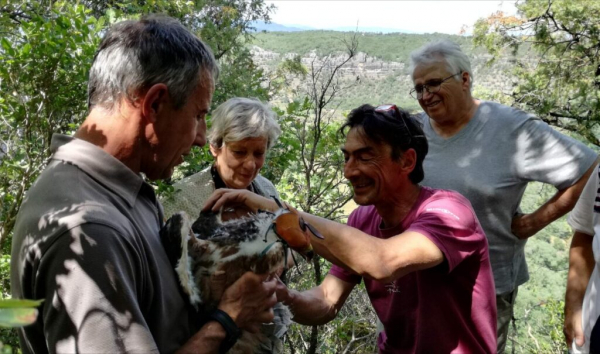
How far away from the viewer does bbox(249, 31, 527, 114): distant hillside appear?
20.1 ft

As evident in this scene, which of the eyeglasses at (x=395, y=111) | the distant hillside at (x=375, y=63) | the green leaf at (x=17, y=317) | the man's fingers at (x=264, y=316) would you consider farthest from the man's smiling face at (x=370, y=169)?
the green leaf at (x=17, y=317)

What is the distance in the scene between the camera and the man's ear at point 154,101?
1.61 m

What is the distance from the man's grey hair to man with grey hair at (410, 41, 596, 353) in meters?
0.01

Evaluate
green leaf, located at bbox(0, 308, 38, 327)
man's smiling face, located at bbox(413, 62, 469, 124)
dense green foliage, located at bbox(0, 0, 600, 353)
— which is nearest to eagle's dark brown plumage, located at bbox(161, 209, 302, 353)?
green leaf, located at bbox(0, 308, 38, 327)

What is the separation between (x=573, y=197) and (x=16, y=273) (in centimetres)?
361

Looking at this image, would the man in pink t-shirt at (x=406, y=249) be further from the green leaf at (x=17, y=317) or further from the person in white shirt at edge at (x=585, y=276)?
the green leaf at (x=17, y=317)

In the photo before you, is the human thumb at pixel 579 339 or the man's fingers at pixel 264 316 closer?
the man's fingers at pixel 264 316

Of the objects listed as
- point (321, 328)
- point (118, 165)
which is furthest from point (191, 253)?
point (321, 328)

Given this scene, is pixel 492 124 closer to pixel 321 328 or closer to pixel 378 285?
pixel 378 285

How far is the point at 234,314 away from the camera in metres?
1.76

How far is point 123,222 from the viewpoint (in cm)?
147

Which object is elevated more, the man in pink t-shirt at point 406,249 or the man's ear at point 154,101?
the man's ear at point 154,101

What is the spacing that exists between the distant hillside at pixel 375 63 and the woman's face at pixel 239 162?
1191mm

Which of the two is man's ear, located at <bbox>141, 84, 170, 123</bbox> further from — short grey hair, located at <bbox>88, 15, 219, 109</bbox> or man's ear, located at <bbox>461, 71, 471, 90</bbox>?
man's ear, located at <bbox>461, 71, 471, 90</bbox>
